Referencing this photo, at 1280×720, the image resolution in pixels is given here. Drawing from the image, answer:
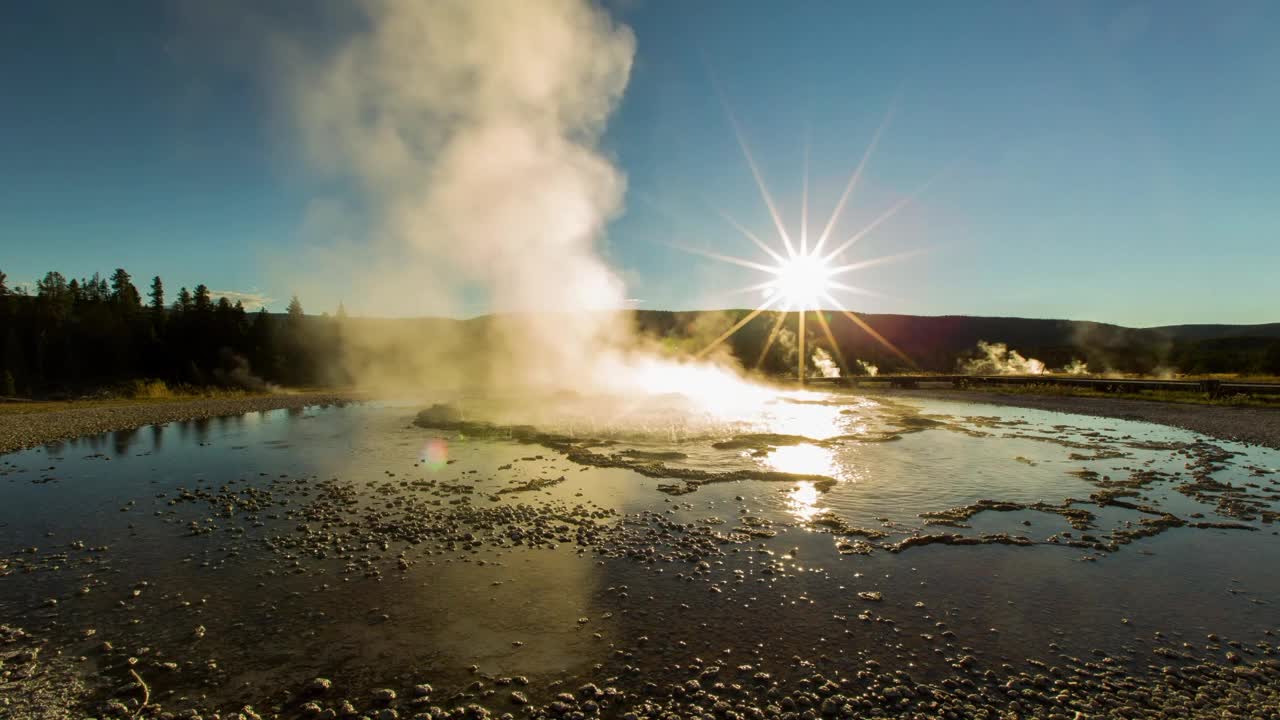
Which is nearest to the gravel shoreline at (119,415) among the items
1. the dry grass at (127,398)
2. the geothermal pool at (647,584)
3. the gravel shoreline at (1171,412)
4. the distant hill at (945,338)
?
the dry grass at (127,398)

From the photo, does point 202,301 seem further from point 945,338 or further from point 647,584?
point 945,338

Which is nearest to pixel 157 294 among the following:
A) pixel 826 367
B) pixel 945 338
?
pixel 826 367

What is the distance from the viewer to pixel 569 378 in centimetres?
4906

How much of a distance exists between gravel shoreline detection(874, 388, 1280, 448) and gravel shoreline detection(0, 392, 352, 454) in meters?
44.8

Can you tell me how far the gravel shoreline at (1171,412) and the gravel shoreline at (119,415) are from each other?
4482 cm

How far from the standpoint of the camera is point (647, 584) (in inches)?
334

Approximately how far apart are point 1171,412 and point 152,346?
286 ft

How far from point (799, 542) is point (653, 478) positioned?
18.6 ft

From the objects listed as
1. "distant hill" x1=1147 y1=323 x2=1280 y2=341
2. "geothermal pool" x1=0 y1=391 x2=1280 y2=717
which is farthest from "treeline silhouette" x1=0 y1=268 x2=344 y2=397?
"distant hill" x1=1147 y1=323 x2=1280 y2=341

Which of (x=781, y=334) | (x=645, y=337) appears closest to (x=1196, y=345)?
(x=781, y=334)

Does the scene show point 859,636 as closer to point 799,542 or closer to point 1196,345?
point 799,542

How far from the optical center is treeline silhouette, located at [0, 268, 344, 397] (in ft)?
196

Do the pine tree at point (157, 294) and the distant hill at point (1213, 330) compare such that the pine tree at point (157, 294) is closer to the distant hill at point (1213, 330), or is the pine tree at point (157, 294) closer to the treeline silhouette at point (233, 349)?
the treeline silhouette at point (233, 349)

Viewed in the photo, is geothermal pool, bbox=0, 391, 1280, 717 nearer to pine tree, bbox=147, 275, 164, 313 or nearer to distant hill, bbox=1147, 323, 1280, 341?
pine tree, bbox=147, 275, 164, 313
